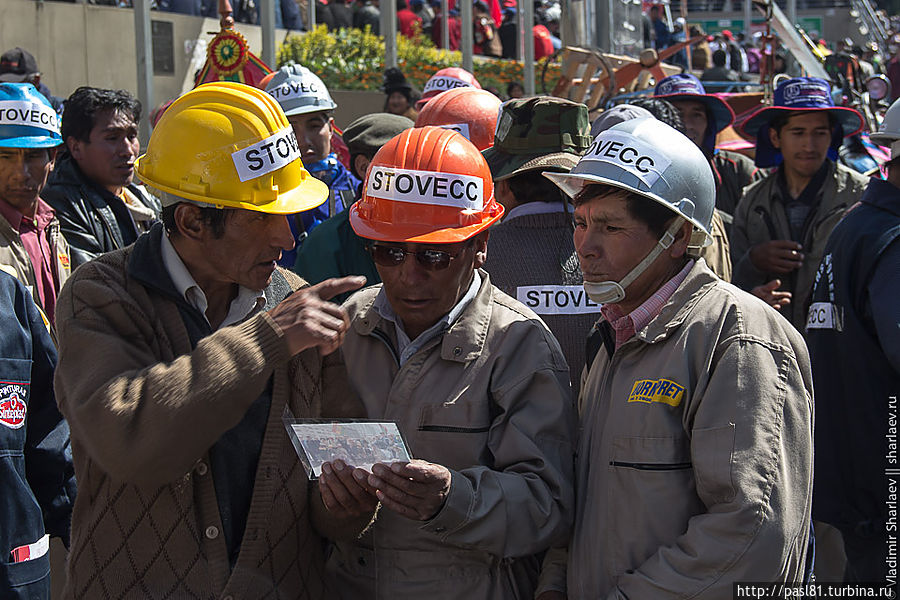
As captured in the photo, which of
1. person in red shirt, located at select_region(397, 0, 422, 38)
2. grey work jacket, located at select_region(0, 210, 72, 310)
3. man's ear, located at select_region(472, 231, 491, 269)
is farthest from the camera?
person in red shirt, located at select_region(397, 0, 422, 38)

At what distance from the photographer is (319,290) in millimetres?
2424

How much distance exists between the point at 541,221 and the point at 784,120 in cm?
304

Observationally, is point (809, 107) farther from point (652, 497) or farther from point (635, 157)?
point (652, 497)

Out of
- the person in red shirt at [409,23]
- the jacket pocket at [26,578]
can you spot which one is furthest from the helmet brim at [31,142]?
the person in red shirt at [409,23]

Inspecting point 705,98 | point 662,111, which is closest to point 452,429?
point 662,111

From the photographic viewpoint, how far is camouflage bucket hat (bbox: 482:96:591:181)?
3.93 metres

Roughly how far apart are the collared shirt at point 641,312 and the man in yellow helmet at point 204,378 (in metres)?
0.75

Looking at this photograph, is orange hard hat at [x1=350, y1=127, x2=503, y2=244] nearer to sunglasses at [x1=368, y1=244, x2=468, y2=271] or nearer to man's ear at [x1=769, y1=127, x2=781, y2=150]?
sunglasses at [x1=368, y1=244, x2=468, y2=271]

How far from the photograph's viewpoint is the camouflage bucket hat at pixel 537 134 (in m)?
3.93

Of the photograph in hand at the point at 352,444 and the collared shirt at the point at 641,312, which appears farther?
the collared shirt at the point at 641,312

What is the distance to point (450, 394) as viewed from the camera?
2.70 metres

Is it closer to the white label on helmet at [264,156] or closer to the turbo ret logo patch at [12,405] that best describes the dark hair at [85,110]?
the turbo ret logo patch at [12,405]

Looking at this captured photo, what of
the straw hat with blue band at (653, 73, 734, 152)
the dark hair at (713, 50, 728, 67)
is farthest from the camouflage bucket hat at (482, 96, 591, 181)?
the dark hair at (713, 50, 728, 67)

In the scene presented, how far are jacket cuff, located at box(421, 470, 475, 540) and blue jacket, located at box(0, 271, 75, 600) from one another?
170 cm
